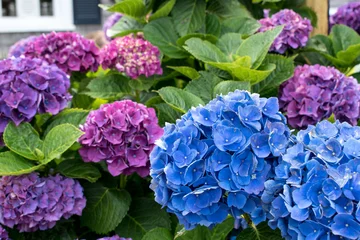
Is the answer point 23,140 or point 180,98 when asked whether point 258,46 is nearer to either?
point 180,98

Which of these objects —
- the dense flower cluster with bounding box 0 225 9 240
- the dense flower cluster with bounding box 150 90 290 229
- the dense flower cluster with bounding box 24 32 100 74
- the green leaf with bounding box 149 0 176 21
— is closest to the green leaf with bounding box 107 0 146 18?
the green leaf with bounding box 149 0 176 21

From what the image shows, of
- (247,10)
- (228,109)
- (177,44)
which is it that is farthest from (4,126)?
(247,10)

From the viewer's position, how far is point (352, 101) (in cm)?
169

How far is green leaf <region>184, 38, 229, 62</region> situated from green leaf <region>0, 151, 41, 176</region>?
0.51m

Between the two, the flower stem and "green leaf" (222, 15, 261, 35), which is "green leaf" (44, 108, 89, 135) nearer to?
the flower stem

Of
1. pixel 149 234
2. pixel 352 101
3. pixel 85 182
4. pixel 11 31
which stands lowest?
pixel 11 31

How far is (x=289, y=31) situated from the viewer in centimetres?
192

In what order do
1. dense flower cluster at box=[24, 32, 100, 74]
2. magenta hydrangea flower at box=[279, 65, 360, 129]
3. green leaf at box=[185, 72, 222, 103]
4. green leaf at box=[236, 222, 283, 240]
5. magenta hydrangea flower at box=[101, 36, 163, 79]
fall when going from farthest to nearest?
dense flower cluster at box=[24, 32, 100, 74], magenta hydrangea flower at box=[101, 36, 163, 79], magenta hydrangea flower at box=[279, 65, 360, 129], green leaf at box=[185, 72, 222, 103], green leaf at box=[236, 222, 283, 240]

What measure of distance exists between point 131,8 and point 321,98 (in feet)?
2.12

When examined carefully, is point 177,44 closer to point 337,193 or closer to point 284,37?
point 284,37

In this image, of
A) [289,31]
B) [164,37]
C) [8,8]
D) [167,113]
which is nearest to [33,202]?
[167,113]

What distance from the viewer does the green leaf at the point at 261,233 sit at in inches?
45.1

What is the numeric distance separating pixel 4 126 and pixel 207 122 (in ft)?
2.28

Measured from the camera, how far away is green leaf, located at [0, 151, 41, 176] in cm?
140
